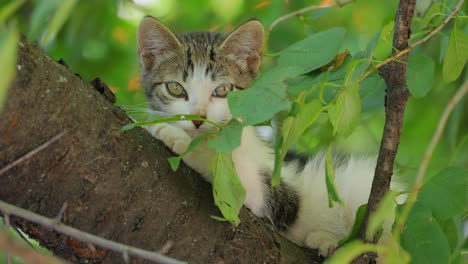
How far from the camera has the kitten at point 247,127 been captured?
6.68ft

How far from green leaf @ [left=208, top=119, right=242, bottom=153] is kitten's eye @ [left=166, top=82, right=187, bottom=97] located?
1.06m

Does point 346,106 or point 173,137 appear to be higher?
point 346,106

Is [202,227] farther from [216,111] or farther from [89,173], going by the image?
[216,111]

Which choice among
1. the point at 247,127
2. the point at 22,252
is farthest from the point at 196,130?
the point at 22,252

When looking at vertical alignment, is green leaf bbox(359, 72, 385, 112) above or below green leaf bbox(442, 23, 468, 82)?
below

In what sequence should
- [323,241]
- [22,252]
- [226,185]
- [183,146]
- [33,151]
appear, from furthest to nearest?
[323,241] → [183,146] → [226,185] → [33,151] → [22,252]

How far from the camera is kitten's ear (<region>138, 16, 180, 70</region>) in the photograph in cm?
228

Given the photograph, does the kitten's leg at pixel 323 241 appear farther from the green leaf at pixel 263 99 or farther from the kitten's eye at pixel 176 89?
the green leaf at pixel 263 99

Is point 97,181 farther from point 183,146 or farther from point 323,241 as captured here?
point 323,241

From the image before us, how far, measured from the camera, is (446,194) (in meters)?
1.29

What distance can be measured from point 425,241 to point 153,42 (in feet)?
4.53

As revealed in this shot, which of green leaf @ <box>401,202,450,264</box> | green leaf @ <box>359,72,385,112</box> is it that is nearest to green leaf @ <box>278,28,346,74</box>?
green leaf @ <box>359,72,385,112</box>

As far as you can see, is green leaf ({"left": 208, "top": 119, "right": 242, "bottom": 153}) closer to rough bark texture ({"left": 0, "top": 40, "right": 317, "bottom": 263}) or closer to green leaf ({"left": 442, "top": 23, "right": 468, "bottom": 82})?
rough bark texture ({"left": 0, "top": 40, "right": 317, "bottom": 263})

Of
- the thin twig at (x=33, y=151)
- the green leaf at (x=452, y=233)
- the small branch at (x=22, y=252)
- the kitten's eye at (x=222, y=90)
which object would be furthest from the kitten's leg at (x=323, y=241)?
the small branch at (x=22, y=252)
